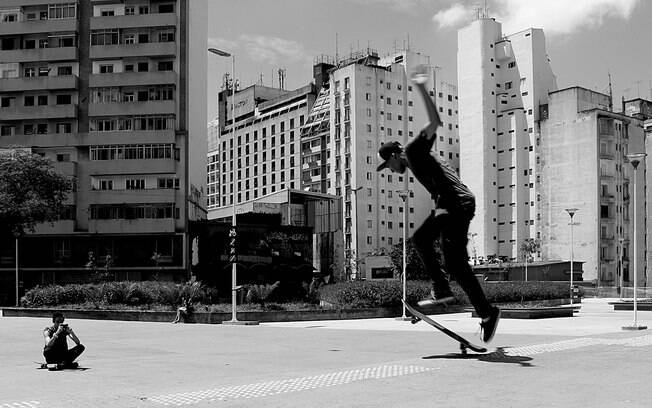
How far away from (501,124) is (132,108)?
66559 millimetres

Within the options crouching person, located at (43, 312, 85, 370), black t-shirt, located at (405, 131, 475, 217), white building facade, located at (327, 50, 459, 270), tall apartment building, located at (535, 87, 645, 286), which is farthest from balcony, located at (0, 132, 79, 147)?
black t-shirt, located at (405, 131, 475, 217)

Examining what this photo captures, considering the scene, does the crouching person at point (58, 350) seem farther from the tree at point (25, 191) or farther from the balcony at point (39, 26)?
the balcony at point (39, 26)

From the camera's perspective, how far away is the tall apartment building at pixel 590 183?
326ft

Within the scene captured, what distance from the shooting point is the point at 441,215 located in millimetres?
11484

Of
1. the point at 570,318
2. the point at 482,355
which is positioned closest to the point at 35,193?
the point at 570,318

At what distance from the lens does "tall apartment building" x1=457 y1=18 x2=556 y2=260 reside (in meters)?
116

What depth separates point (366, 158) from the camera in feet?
405

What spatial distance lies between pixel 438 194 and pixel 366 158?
112413 millimetres

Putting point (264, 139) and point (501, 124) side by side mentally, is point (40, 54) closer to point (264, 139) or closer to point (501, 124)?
point (501, 124)

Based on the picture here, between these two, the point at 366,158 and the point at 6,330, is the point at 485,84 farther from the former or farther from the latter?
the point at 6,330

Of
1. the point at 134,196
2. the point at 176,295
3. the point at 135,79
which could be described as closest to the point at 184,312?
the point at 176,295

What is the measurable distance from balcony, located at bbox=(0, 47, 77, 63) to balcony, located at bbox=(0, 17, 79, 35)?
189cm

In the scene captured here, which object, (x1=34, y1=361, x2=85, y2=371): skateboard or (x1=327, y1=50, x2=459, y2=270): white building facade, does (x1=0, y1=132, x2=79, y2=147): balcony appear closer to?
(x1=327, y1=50, x2=459, y2=270): white building facade

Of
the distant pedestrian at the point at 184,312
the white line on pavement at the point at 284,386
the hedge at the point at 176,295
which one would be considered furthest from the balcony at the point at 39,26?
the white line on pavement at the point at 284,386
